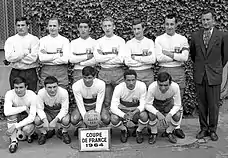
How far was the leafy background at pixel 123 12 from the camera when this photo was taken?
7574 mm

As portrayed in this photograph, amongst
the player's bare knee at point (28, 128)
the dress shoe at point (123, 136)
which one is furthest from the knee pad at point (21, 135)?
the dress shoe at point (123, 136)

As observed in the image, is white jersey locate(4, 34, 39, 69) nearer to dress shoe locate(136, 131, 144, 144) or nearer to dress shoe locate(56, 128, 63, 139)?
dress shoe locate(56, 128, 63, 139)

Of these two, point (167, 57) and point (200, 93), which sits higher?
point (167, 57)

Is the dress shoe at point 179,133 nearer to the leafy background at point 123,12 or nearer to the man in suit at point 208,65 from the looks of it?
the man in suit at point 208,65

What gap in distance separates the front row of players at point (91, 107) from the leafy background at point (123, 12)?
61.7 inches

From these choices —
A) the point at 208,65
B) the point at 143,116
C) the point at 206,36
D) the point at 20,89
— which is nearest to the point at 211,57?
the point at 208,65

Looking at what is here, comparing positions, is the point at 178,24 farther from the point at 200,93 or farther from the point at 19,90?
the point at 19,90

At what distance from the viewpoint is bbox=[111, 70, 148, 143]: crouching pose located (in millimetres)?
6215

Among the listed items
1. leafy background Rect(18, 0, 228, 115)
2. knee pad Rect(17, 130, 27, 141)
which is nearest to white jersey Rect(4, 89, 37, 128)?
knee pad Rect(17, 130, 27, 141)

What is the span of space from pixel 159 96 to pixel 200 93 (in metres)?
0.61

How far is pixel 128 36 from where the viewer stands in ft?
25.2

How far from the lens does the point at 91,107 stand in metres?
6.48

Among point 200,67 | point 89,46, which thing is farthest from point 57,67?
point 200,67

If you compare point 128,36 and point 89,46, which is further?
point 128,36
